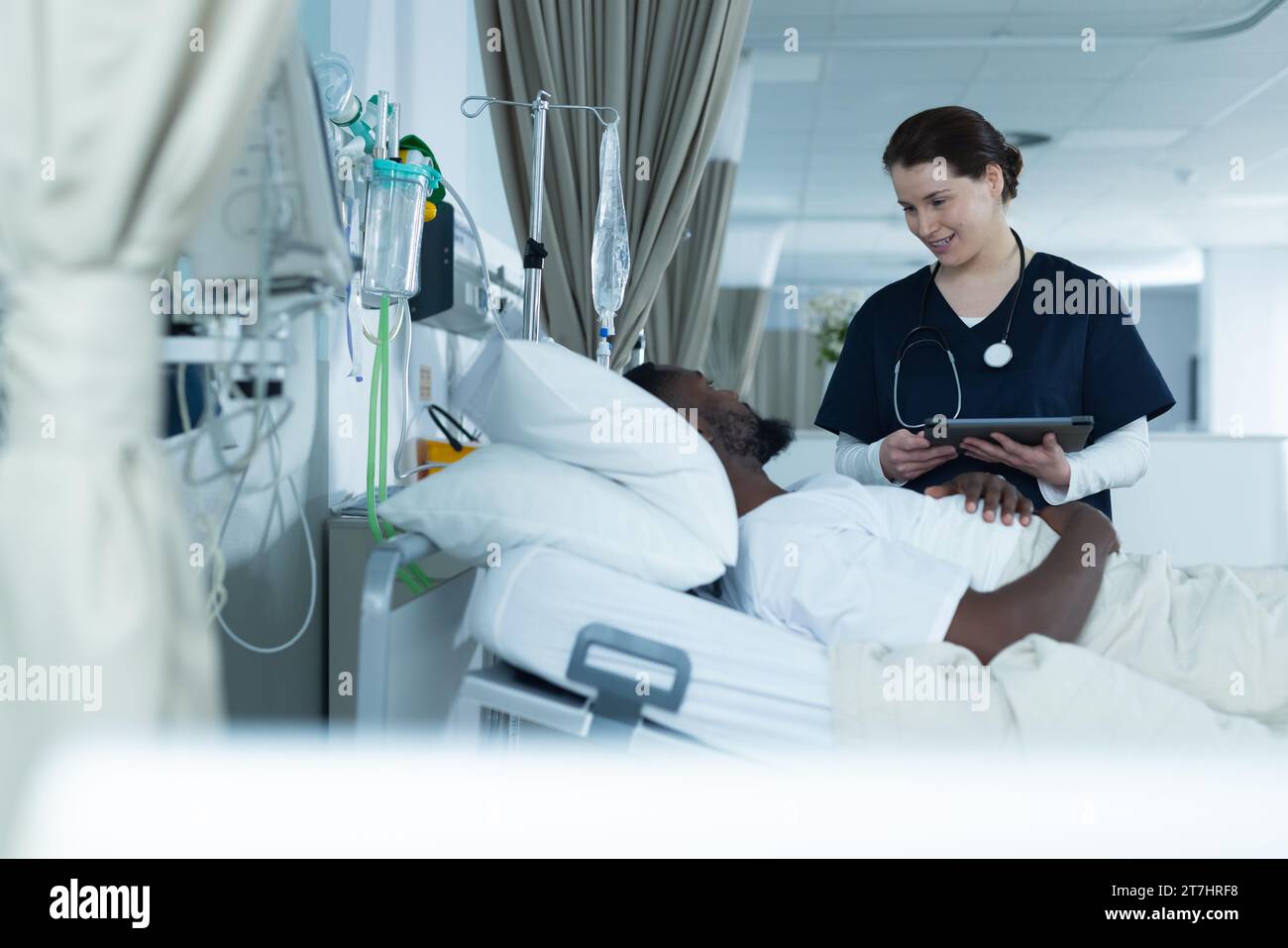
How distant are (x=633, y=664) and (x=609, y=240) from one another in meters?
1.40

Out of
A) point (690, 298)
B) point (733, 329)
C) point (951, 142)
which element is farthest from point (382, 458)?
point (733, 329)

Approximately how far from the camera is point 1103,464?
187 cm

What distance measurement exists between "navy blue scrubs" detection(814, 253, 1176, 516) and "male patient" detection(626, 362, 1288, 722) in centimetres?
41

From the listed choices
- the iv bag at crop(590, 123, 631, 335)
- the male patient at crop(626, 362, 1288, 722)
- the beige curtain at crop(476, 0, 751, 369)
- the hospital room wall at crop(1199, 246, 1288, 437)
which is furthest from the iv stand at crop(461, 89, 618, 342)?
the hospital room wall at crop(1199, 246, 1288, 437)

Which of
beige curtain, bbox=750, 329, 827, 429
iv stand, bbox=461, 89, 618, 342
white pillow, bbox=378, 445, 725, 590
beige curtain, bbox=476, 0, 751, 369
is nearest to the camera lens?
white pillow, bbox=378, 445, 725, 590

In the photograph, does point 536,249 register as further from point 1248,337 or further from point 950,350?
point 1248,337

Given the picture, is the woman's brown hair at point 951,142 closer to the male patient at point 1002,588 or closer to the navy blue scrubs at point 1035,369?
the navy blue scrubs at point 1035,369

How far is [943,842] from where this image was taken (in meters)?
0.95

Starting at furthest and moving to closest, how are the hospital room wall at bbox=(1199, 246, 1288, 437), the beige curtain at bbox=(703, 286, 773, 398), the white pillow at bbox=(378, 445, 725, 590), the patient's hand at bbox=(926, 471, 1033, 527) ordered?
1. the hospital room wall at bbox=(1199, 246, 1288, 437)
2. the beige curtain at bbox=(703, 286, 773, 398)
3. the patient's hand at bbox=(926, 471, 1033, 527)
4. the white pillow at bbox=(378, 445, 725, 590)

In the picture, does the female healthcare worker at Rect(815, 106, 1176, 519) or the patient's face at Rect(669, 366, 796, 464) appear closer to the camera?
the patient's face at Rect(669, 366, 796, 464)

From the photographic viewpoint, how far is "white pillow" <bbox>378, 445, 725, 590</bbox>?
4.15 feet

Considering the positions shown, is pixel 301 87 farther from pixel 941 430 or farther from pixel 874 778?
pixel 941 430

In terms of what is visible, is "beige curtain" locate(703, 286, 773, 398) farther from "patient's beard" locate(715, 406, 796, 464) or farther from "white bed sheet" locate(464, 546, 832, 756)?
"white bed sheet" locate(464, 546, 832, 756)
